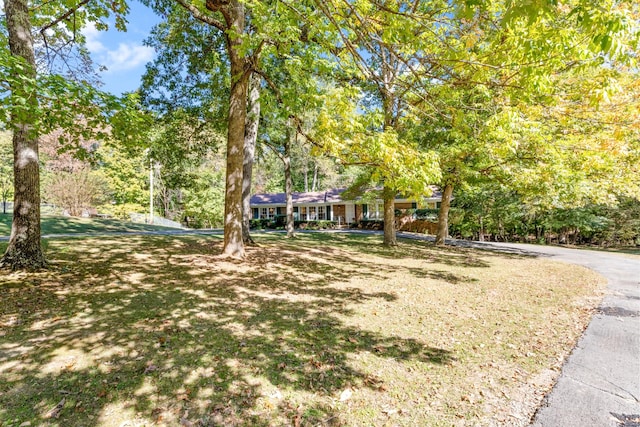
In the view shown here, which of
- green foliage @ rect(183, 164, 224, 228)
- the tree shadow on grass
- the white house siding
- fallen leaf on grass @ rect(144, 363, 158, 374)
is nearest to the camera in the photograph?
the tree shadow on grass

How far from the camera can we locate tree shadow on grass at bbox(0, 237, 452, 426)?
105 inches

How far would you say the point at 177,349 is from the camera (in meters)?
3.67

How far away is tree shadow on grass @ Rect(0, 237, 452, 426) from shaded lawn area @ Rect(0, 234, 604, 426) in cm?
2

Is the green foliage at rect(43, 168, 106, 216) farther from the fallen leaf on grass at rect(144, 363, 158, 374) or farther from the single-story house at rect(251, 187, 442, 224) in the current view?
the fallen leaf on grass at rect(144, 363, 158, 374)

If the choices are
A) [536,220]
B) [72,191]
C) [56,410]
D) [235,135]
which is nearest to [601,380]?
[56,410]

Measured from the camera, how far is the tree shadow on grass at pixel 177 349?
8.79ft

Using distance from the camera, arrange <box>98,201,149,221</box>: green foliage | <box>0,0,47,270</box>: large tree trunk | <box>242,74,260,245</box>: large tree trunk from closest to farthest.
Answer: <box>0,0,47,270</box>: large tree trunk
<box>242,74,260,245</box>: large tree trunk
<box>98,201,149,221</box>: green foliage

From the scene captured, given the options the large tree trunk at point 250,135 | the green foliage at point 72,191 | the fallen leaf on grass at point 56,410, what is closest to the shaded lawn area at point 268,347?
the fallen leaf on grass at point 56,410

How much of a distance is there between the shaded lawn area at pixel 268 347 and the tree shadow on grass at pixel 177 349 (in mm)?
18

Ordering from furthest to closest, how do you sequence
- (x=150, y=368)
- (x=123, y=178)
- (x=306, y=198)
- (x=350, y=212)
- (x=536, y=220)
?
(x=306, y=198) < (x=350, y=212) < (x=123, y=178) < (x=536, y=220) < (x=150, y=368)

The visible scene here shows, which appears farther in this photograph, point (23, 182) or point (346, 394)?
point (23, 182)

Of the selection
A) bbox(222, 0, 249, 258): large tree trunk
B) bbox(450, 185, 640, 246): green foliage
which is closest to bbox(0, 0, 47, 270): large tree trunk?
bbox(222, 0, 249, 258): large tree trunk

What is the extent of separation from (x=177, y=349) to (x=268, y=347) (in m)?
1.06

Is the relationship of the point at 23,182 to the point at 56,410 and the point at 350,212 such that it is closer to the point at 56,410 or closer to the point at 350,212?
the point at 56,410
